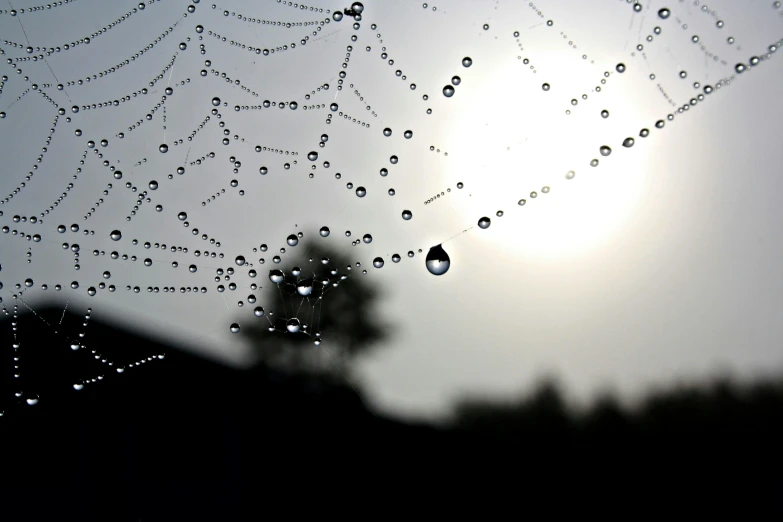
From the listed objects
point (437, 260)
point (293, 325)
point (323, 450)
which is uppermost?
point (437, 260)

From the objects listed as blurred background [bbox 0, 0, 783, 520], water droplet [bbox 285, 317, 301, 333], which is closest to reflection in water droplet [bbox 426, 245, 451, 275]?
blurred background [bbox 0, 0, 783, 520]

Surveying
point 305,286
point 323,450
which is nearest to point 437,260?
point 305,286

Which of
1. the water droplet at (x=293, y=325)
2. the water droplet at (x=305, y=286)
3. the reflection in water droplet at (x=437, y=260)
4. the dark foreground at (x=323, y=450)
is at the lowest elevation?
the dark foreground at (x=323, y=450)

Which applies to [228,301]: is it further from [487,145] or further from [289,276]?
[487,145]

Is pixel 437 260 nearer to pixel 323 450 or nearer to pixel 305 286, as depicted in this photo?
pixel 305 286

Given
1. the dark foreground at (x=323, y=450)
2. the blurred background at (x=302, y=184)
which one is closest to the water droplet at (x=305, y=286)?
the blurred background at (x=302, y=184)

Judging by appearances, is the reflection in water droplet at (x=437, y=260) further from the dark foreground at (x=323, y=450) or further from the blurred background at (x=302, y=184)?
the dark foreground at (x=323, y=450)

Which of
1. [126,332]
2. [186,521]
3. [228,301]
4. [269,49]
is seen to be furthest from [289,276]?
[186,521]
